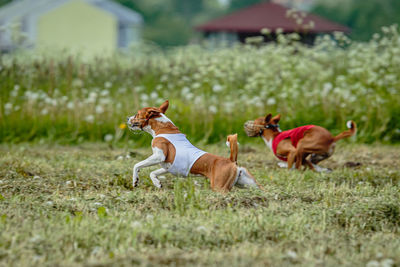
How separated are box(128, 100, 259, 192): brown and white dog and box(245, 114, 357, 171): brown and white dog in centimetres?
153

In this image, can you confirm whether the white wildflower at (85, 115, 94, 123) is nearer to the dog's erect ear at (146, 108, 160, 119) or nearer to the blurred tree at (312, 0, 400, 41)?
the dog's erect ear at (146, 108, 160, 119)

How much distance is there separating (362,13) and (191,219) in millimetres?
42101

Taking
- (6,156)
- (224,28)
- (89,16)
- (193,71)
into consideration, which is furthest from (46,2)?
(6,156)

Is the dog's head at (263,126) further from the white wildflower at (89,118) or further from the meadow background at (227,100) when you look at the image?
the white wildflower at (89,118)

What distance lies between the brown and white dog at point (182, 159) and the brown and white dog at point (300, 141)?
1.53 meters

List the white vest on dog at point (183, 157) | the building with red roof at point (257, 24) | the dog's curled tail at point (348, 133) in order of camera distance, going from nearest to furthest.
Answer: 1. the white vest on dog at point (183, 157)
2. the dog's curled tail at point (348, 133)
3. the building with red roof at point (257, 24)

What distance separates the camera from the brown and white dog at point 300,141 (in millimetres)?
6793

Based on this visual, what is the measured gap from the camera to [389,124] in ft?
31.5

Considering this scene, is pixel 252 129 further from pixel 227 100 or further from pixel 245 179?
pixel 227 100

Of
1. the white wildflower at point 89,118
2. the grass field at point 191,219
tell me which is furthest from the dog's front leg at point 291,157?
the white wildflower at point 89,118

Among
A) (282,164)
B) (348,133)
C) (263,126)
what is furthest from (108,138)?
(348,133)

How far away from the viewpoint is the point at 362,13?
44.1m

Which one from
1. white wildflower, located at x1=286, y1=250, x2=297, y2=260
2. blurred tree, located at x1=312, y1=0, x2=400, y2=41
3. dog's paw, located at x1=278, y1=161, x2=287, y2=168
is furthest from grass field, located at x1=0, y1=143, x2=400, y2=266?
blurred tree, located at x1=312, y1=0, x2=400, y2=41

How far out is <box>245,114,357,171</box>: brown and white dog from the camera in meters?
6.79
